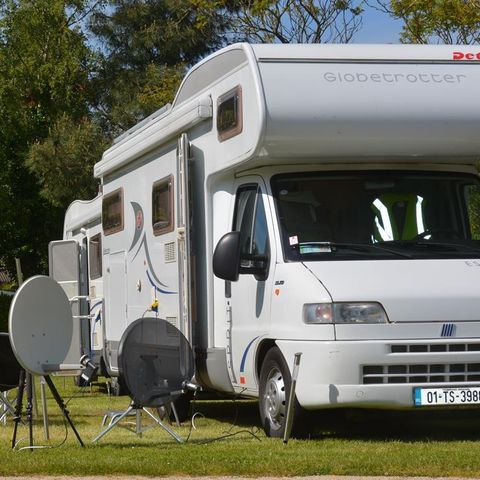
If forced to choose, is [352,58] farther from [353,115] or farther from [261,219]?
[261,219]

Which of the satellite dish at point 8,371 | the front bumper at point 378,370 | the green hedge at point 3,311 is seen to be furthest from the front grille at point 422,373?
the green hedge at point 3,311

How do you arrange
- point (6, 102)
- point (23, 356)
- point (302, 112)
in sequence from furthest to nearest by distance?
1. point (6, 102)
2. point (302, 112)
3. point (23, 356)

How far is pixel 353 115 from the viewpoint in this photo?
9805mm

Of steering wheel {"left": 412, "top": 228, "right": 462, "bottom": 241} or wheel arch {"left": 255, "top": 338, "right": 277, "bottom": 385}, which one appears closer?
wheel arch {"left": 255, "top": 338, "right": 277, "bottom": 385}

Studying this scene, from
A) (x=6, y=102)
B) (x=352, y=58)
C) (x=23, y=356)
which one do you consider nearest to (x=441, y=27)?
(x=352, y=58)

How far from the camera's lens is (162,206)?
12.0m

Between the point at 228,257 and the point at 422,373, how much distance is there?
189 centimetres

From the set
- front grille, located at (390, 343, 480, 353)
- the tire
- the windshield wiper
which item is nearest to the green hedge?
the tire

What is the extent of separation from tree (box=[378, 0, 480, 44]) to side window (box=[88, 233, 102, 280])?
20.4 ft

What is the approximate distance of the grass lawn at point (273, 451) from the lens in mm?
8148

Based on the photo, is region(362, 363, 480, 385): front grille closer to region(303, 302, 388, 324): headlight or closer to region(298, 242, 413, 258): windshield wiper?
region(303, 302, 388, 324): headlight

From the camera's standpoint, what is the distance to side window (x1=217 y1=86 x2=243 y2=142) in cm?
1016

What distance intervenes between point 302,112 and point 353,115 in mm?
420

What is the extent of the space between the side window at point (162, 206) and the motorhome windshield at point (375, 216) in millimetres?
1825
